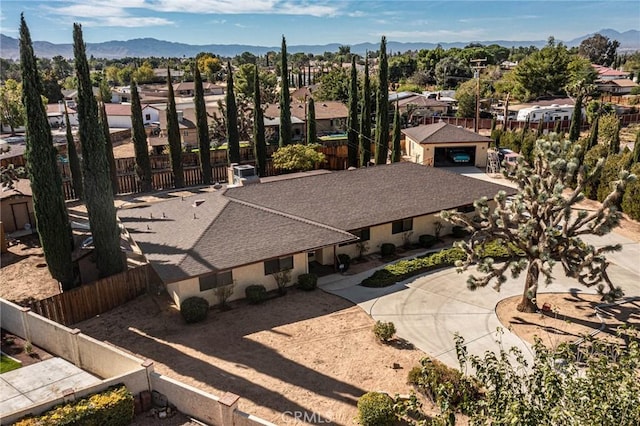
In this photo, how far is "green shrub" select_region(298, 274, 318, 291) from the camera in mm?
23375

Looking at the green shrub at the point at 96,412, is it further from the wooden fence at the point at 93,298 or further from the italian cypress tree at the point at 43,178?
the italian cypress tree at the point at 43,178

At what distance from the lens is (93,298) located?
21344mm

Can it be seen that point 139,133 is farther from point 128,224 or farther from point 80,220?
point 128,224

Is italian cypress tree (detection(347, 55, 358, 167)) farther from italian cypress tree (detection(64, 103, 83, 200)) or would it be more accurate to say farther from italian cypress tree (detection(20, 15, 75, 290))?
italian cypress tree (detection(20, 15, 75, 290))

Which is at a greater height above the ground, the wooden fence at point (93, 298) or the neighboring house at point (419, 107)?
the neighboring house at point (419, 107)

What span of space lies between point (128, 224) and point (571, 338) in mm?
22522

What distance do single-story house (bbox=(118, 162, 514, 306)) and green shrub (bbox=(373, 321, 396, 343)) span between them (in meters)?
5.78

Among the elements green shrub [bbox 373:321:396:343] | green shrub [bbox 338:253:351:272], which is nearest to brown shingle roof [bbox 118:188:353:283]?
green shrub [bbox 338:253:351:272]

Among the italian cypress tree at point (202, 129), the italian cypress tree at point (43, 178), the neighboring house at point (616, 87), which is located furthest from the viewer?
the neighboring house at point (616, 87)

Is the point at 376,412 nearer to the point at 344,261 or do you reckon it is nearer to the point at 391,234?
the point at 344,261

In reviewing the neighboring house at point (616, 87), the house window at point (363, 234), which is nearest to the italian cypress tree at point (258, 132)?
the house window at point (363, 234)

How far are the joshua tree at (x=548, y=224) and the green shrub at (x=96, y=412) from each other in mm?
13663

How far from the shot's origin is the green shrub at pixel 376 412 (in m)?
14.0

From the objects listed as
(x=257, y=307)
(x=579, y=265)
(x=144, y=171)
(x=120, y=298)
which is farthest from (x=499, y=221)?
(x=144, y=171)
